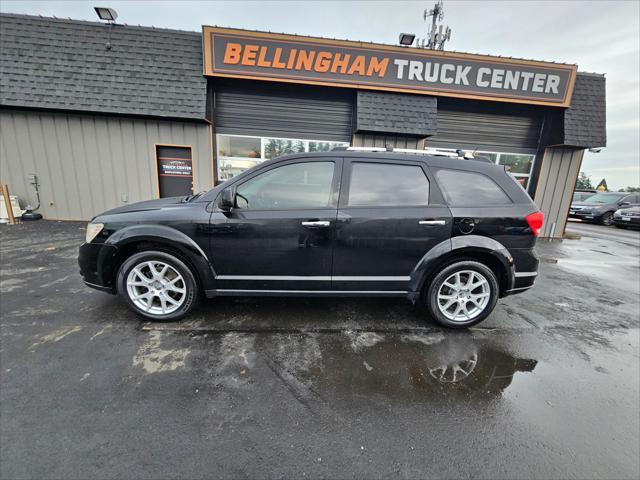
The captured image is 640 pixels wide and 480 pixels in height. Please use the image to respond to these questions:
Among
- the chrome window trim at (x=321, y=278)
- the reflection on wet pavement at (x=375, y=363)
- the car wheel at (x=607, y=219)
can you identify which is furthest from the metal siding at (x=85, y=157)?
the car wheel at (x=607, y=219)

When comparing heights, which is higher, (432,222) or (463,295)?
(432,222)

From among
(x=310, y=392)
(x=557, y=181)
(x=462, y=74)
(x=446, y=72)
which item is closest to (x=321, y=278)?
(x=310, y=392)

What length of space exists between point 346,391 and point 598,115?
11025mm

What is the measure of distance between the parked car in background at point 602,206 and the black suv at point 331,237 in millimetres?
16729

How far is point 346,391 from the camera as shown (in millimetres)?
2193

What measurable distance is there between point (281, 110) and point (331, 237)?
6461mm

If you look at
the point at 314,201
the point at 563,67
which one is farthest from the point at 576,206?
the point at 314,201

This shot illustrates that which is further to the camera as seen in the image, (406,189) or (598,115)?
(598,115)

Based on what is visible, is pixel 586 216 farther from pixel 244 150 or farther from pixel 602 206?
pixel 244 150

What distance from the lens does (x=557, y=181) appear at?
8.94 metres

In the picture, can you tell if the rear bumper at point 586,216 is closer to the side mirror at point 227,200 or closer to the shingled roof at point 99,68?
the shingled roof at point 99,68

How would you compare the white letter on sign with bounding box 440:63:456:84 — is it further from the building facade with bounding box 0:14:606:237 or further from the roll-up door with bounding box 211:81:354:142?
the roll-up door with bounding box 211:81:354:142

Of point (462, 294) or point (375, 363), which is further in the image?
point (462, 294)

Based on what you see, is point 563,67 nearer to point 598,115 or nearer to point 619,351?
point 598,115
